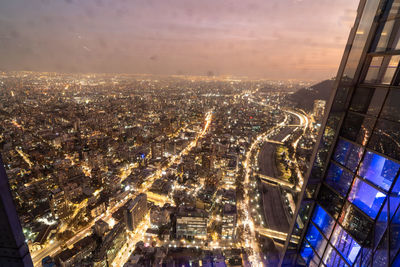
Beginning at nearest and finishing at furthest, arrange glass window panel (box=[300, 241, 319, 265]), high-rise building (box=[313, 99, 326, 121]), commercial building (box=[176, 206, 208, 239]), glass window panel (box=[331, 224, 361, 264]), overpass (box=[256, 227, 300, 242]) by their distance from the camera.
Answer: glass window panel (box=[331, 224, 361, 264]) < glass window panel (box=[300, 241, 319, 265]) < overpass (box=[256, 227, 300, 242]) < commercial building (box=[176, 206, 208, 239]) < high-rise building (box=[313, 99, 326, 121])

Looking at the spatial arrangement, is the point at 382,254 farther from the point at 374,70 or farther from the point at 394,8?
the point at 394,8

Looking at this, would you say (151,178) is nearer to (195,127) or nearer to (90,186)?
(90,186)

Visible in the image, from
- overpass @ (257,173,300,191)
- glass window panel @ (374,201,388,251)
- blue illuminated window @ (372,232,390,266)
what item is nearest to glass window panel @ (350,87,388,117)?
glass window panel @ (374,201,388,251)

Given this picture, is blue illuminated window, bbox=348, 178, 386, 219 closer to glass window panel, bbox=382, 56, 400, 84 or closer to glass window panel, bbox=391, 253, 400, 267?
glass window panel, bbox=391, 253, 400, 267

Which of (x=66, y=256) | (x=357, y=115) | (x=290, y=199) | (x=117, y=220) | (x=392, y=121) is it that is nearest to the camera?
(x=392, y=121)

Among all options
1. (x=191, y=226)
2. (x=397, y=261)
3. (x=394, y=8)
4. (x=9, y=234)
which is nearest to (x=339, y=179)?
(x=397, y=261)

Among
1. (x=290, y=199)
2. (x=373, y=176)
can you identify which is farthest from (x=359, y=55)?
(x=290, y=199)

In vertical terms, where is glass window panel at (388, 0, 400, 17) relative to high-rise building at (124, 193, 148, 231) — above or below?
above
